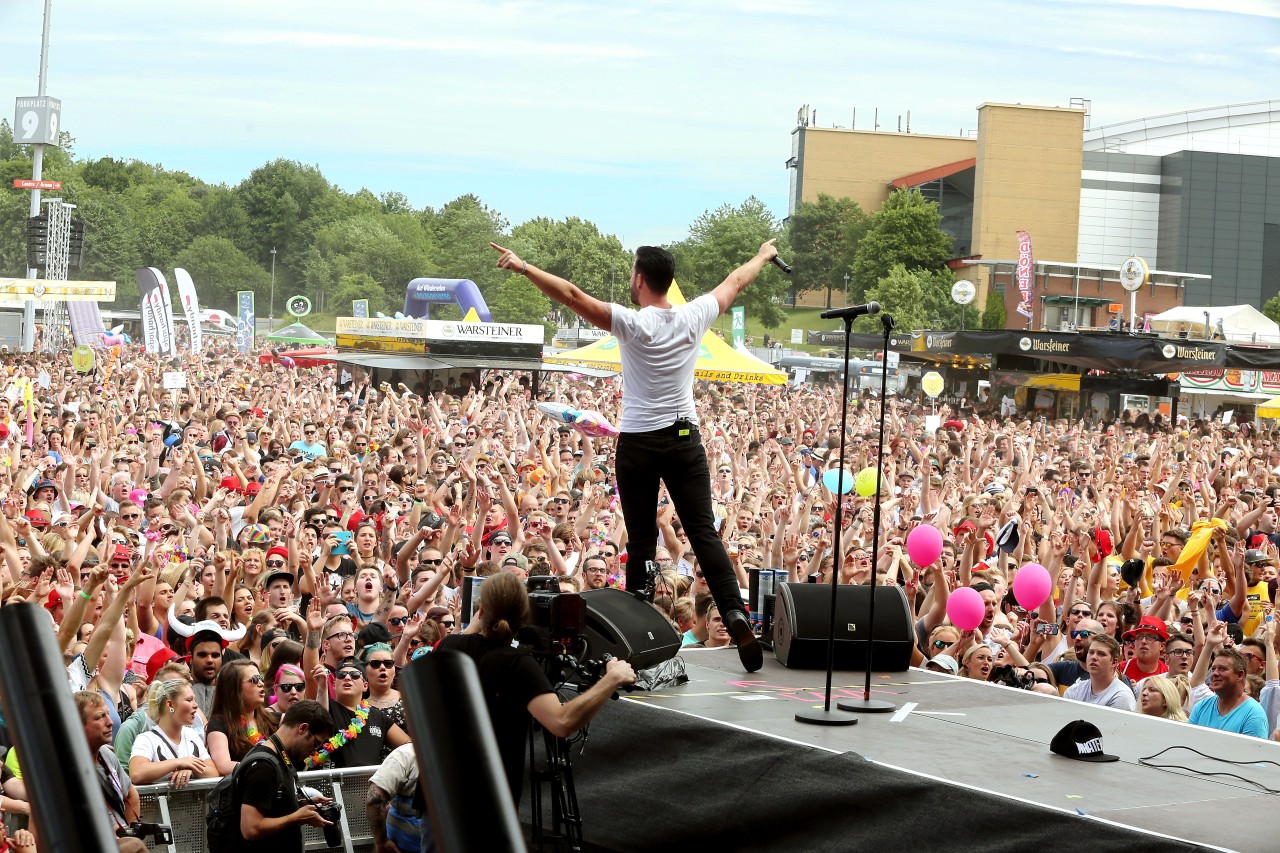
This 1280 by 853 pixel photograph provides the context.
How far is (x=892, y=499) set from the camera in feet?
43.0

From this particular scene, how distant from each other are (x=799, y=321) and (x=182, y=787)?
84942 mm

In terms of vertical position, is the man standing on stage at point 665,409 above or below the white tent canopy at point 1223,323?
below

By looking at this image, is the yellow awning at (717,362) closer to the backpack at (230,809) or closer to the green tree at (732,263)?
the backpack at (230,809)

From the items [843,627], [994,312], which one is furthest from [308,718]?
[994,312]

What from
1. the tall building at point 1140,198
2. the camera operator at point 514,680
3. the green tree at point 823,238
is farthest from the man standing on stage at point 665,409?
the green tree at point 823,238

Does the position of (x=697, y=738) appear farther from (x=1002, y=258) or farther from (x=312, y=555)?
(x=1002, y=258)

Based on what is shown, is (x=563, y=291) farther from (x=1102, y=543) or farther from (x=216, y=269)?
(x=216, y=269)

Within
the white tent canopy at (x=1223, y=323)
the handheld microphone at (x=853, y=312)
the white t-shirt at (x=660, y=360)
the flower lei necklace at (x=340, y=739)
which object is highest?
the white tent canopy at (x=1223, y=323)

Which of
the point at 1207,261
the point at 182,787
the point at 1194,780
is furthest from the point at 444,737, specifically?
the point at 1207,261

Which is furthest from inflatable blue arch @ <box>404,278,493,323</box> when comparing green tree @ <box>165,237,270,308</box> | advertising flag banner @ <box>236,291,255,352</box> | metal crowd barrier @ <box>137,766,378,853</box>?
green tree @ <box>165,237,270,308</box>

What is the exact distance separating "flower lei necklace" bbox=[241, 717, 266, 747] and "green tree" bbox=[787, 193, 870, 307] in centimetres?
8595

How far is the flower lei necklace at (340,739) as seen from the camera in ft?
18.5

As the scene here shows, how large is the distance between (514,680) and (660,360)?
147cm

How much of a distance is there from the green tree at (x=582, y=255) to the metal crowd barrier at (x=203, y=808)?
71848 millimetres
